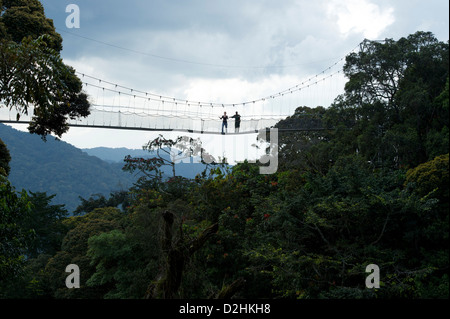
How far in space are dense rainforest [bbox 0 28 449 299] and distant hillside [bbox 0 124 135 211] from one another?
6918 centimetres

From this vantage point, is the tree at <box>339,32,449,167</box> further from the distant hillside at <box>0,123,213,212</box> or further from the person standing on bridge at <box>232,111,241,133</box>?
the distant hillside at <box>0,123,213,212</box>

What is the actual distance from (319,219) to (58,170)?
8632cm

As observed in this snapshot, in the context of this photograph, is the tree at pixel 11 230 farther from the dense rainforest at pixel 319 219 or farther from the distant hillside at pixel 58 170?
the distant hillside at pixel 58 170

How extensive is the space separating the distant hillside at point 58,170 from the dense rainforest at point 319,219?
69.2 metres

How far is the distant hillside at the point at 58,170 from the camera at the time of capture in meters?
78.6

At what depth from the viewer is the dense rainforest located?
6.97 metres

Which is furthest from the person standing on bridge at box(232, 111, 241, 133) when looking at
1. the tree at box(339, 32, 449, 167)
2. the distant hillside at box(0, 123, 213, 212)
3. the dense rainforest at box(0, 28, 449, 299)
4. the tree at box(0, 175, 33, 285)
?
the distant hillside at box(0, 123, 213, 212)

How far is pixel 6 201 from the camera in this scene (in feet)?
14.9

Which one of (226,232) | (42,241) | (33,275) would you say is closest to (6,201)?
(226,232)

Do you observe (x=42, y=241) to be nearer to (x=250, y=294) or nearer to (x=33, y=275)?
(x=33, y=275)

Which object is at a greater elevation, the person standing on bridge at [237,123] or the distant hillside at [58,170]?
the distant hillside at [58,170]

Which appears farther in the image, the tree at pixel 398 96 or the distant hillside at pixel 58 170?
the distant hillside at pixel 58 170

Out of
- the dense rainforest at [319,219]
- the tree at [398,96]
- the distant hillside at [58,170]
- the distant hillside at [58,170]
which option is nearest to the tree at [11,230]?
the dense rainforest at [319,219]
